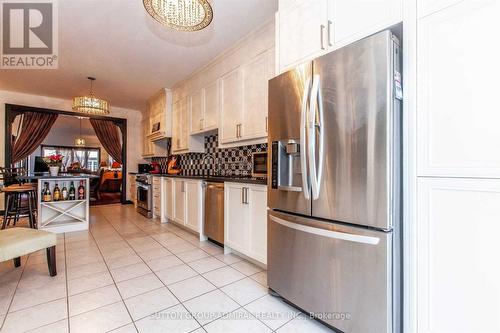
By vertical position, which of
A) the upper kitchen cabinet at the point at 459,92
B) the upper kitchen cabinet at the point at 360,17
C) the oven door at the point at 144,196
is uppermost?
the upper kitchen cabinet at the point at 360,17

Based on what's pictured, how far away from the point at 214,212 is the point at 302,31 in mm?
2121

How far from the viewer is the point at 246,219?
2.35 m

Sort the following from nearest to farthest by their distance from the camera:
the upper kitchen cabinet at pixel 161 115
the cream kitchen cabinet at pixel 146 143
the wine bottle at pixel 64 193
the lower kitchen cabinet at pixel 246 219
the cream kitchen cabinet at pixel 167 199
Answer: the lower kitchen cabinet at pixel 246 219, the wine bottle at pixel 64 193, the cream kitchen cabinet at pixel 167 199, the upper kitchen cabinet at pixel 161 115, the cream kitchen cabinet at pixel 146 143

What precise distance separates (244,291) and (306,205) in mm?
971

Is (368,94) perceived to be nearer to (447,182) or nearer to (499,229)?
(447,182)

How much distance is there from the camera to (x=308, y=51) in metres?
1.65

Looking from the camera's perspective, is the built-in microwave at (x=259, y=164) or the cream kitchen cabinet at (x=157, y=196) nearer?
the built-in microwave at (x=259, y=164)

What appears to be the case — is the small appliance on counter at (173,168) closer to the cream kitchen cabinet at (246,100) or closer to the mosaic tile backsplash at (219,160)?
the mosaic tile backsplash at (219,160)

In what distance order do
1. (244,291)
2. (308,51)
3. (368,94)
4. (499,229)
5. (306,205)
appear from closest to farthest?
(499,229) → (368,94) → (306,205) → (308,51) → (244,291)

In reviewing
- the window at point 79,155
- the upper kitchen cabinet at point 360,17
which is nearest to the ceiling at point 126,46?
the upper kitchen cabinet at point 360,17

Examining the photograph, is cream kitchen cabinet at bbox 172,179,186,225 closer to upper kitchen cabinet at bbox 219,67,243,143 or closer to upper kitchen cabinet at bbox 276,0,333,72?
upper kitchen cabinet at bbox 219,67,243,143

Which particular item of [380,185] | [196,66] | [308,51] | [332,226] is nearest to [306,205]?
[332,226]

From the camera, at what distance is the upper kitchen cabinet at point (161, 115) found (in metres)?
4.76

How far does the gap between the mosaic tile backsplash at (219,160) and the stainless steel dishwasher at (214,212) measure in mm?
487
